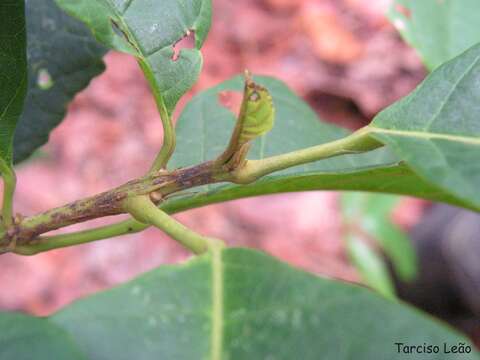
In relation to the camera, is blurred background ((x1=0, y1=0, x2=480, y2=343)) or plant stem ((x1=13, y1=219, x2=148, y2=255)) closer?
plant stem ((x1=13, y1=219, x2=148, y2=255))

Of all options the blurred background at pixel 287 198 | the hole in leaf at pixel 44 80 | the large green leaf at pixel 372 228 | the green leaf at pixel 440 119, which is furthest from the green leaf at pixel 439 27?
the large green leaf at pixel 372 228

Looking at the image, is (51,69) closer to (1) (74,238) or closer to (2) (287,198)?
→ (1) (74,238)

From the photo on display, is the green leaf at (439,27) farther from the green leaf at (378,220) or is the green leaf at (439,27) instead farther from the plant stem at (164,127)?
the green leaf at (378,220)

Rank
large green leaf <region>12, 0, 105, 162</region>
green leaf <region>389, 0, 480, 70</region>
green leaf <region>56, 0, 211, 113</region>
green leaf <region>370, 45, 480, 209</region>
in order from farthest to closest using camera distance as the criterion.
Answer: green leaf <region>389, 0, 480, 70</region> < large green leaf <region>12, 0, 105, 162</region> < green leaf <region>56, 0, 211, 113</region> < green leaf <region>370, 45, 480, 209</region>

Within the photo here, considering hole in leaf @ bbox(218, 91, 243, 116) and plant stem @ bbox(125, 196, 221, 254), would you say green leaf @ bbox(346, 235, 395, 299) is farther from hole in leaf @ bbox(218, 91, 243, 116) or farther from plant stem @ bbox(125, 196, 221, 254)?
plant stem @ bbox(125, 196, 221, 254)

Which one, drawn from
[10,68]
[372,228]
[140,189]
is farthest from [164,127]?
[372,228]

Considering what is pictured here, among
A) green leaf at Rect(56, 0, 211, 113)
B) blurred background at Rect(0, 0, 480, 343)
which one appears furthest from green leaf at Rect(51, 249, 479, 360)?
blurred background at Rect(0, 0, 480, 343)
